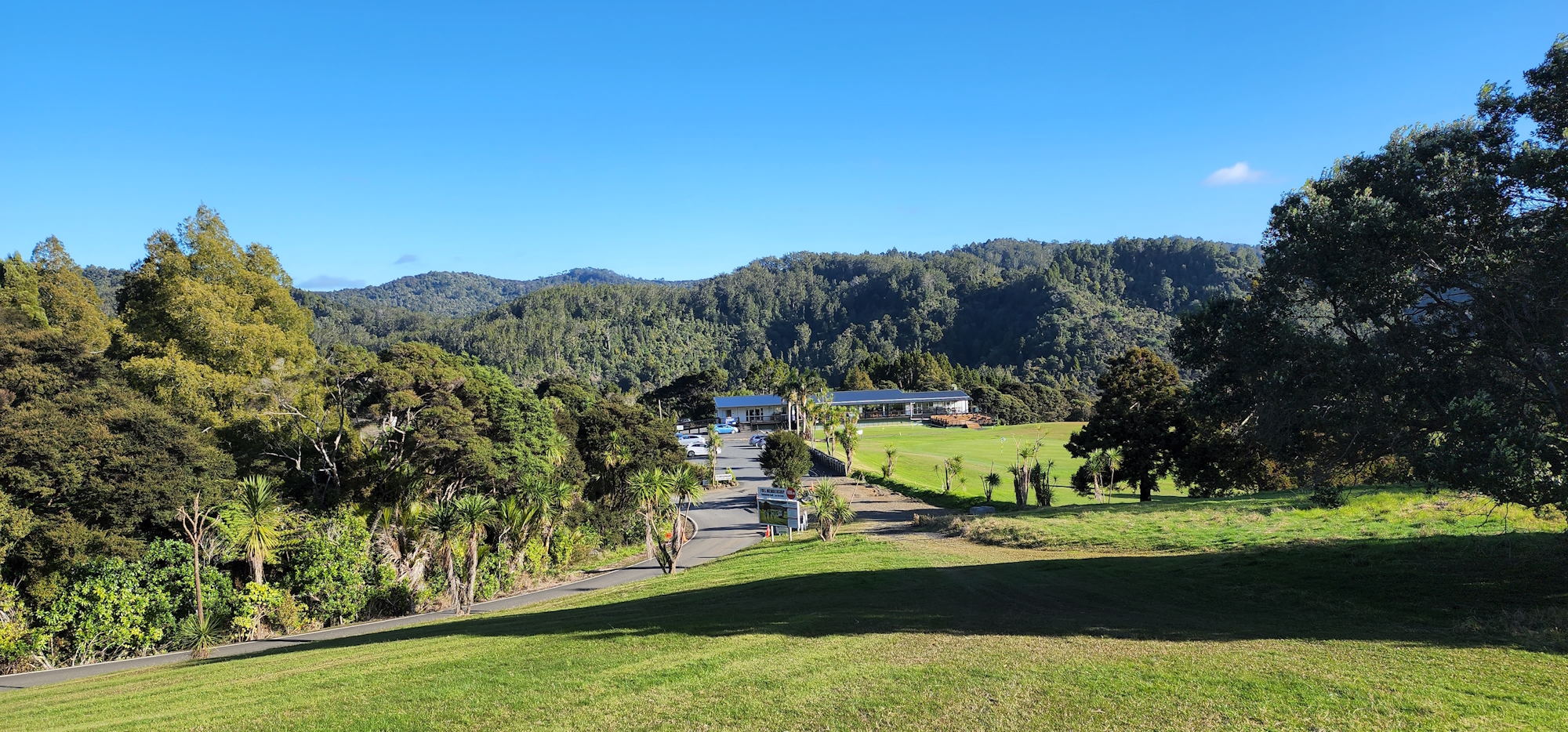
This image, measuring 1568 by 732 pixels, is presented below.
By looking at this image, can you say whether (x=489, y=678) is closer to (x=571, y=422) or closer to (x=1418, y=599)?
(x=1418, y=599)

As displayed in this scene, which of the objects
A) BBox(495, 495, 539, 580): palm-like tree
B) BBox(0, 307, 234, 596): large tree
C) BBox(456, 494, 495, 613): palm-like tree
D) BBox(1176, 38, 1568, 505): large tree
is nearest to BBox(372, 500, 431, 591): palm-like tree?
BBox(495, 495, 539, 580): palm-like tree

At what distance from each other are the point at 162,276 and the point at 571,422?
17.8 metres

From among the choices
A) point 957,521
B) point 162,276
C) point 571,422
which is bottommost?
point 957,521

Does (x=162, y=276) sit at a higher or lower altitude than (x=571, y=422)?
higher

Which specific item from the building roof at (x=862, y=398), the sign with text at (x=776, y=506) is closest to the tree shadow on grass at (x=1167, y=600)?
the sign with text at (x=776, y=506)

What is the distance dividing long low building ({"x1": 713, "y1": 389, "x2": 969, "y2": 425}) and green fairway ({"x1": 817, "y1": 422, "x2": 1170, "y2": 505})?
8380 mm

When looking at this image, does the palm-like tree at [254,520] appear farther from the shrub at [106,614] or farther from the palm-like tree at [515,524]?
the palm-like tree at [515,524]

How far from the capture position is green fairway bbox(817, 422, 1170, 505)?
49438 mm

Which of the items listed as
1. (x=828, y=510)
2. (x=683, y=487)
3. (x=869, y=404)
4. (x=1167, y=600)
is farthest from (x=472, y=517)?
(x=869, y=404)

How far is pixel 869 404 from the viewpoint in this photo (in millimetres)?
115125

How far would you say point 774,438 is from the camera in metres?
48.6

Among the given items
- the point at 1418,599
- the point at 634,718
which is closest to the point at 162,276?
the point at 634,718

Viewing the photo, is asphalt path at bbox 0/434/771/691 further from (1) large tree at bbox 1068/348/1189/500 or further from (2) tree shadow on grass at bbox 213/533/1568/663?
(1) large tree at bbox 1068/348/1189/500

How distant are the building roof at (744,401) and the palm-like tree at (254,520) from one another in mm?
82508
